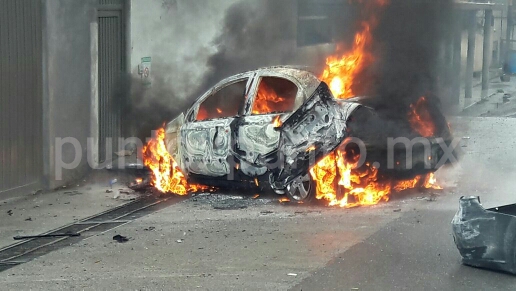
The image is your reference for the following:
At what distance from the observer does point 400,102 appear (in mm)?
11102

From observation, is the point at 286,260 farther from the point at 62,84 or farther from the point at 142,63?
the point at 142,63

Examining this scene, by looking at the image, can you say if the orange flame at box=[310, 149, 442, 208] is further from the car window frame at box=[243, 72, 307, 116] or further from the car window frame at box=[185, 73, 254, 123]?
the car window frame at box=[185, 73, 254, 123]

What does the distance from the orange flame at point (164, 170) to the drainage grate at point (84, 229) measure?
0.35 metres

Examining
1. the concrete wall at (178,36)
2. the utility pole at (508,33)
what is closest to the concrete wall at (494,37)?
the utility pole at (508,33)

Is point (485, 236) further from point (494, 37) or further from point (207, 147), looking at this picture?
point (494, 37)

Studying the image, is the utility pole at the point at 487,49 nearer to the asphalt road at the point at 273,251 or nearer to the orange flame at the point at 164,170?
the asphalt road at the point at 273,251

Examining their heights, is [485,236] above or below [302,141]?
below

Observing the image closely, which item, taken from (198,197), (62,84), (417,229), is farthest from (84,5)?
(417,229)

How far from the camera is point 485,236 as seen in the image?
7.71 m

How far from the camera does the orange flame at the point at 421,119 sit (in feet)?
36.5

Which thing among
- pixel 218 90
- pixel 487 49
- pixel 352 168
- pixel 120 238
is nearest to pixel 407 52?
pixel 352 168

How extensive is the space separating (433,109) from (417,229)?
8.12ft

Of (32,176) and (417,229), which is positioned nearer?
(417,229)

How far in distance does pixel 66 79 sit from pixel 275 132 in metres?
4.10
